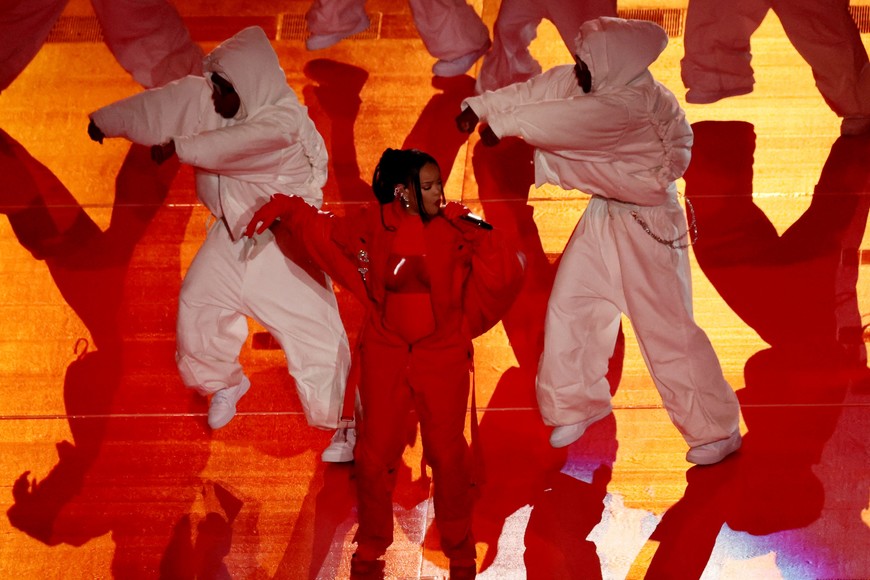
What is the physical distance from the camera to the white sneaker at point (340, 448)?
4.53 metres

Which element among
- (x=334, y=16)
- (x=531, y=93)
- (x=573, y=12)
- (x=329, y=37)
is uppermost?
(x=531, y=93)

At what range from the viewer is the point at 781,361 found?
4.81 meters

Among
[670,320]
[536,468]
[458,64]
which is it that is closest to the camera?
[670,320]

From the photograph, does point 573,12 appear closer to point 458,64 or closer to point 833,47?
point 458,64

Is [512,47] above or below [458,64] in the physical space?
above

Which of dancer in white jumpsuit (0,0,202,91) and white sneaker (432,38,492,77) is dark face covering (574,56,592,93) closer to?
white sneaker (432,38,492,77)

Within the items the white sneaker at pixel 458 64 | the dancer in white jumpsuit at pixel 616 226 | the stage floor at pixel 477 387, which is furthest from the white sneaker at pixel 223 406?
the white sneaker at pixel 458 64

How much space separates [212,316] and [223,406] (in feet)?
1.31

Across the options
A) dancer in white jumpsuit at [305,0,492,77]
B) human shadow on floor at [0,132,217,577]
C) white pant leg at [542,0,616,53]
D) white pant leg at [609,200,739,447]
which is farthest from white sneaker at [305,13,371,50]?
white pant leg at [609,200,739,447]

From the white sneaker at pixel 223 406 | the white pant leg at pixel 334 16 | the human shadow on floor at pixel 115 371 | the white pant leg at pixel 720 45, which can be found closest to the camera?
the human shadow on floor at pixel 115 371

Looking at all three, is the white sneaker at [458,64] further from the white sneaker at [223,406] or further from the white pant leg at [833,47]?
A: the white sneaker at [223,406]

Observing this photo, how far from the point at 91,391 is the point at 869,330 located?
9.87ft

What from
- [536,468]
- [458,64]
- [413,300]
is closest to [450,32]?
[458,64]

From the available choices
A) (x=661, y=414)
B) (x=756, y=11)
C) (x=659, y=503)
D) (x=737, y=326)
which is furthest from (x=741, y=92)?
(x=659, y=503)
